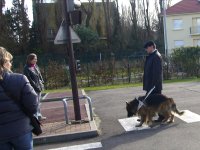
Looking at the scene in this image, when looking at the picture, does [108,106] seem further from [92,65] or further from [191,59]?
[191,59]

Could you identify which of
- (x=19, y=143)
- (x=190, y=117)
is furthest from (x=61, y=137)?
(x=19, y=143)

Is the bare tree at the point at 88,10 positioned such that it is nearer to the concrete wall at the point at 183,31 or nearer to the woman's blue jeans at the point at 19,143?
the concrete wall at the point at 183,31

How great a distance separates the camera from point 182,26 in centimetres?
5106

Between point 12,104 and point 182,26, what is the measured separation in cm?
4921

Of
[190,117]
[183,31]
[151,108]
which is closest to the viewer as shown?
[151,108]

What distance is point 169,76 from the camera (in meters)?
23.6

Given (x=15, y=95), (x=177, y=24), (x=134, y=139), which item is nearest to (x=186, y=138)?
(x=134, y=139)

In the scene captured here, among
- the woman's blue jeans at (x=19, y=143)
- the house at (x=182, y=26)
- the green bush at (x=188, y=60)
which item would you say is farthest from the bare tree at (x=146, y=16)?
the woman's blue jeans at (x=19, y=143)

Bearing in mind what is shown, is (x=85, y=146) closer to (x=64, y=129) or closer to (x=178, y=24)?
(x=64, y=129)

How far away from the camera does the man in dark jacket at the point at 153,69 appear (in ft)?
28.7

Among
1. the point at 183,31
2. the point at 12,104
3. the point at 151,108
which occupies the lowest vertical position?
the point at 151,108

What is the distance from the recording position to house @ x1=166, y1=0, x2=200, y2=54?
5069cm

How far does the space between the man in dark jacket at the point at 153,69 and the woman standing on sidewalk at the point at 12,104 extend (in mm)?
5157

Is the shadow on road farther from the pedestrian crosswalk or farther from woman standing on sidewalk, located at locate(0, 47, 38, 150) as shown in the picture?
woman standing on sidewalk, located at locate(0, 47, 38, 150)
